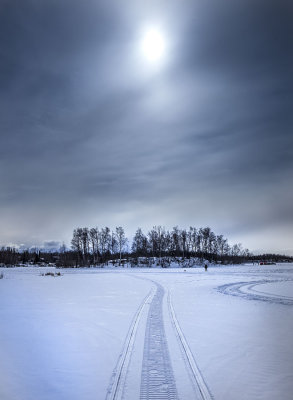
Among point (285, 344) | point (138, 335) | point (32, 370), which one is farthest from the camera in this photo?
point (138, 335)

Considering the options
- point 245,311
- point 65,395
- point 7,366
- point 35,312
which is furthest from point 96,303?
point 65,395

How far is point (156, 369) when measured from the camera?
21.3 feet

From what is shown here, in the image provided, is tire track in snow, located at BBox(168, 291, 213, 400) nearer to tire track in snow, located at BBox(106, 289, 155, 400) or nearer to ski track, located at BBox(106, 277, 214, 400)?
ski track, located at BBox(106, 277, 214, 400)

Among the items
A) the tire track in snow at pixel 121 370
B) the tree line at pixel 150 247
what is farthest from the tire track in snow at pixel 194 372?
the tree line at pixel 150 247

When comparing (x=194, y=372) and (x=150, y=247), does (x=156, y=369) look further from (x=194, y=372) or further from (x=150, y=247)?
(x=150, y=247)

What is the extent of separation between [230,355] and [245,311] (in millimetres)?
6408

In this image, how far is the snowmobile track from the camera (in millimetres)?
5414

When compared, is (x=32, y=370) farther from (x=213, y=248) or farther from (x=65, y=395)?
(x=213, y=248)

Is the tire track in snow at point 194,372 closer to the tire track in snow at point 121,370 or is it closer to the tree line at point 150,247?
the tire track in snow at point 121,370

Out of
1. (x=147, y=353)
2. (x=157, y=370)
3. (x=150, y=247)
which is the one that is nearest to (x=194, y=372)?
(x=157, y=370)

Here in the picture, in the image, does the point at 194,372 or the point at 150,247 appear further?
the point at 150,247

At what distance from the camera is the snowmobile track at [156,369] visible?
541 cm

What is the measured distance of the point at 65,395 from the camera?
5.69 m

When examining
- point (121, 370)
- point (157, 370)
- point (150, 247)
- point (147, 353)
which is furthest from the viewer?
point (150, 247)
